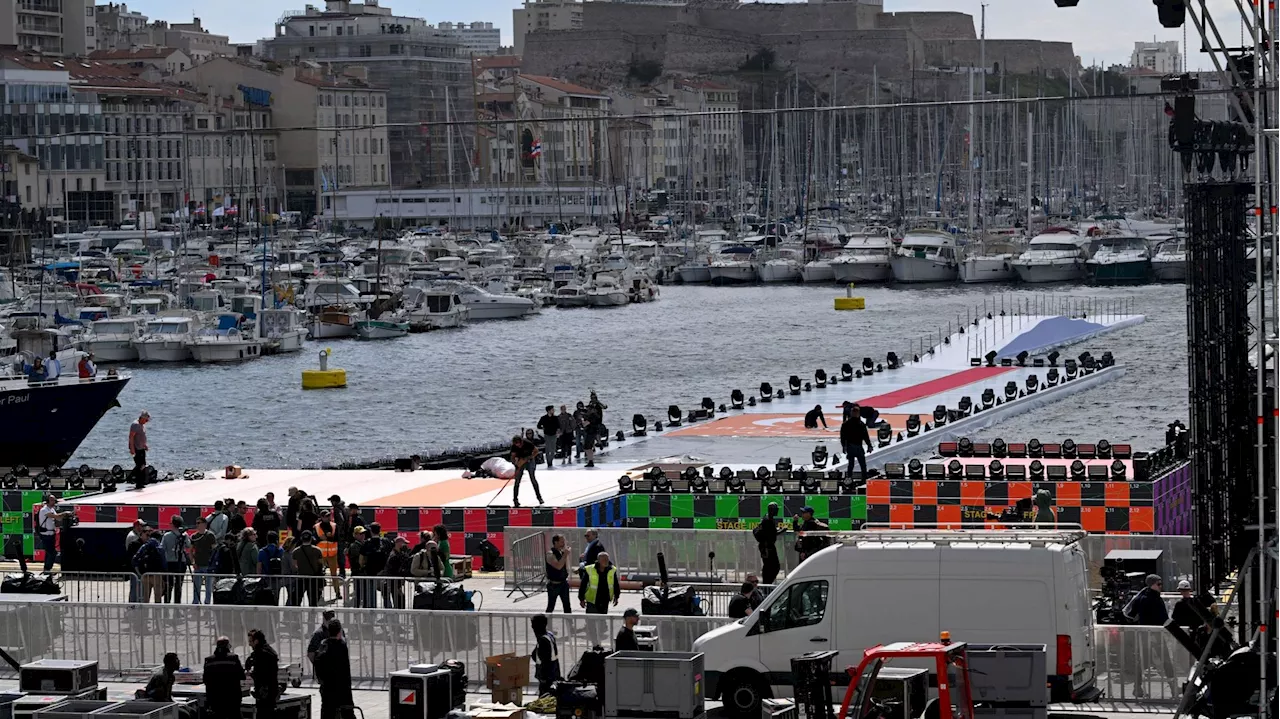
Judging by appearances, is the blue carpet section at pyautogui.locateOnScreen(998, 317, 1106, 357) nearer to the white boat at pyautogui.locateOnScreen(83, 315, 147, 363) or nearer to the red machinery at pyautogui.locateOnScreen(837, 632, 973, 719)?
the white boat at pyautogui.locateOnScreen(83, 315, 147, 363)

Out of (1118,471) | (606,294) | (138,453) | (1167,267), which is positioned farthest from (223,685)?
(1167,267)

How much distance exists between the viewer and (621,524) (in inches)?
1187

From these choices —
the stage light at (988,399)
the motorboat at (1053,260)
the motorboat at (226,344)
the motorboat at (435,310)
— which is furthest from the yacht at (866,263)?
the stage light at (988,399)

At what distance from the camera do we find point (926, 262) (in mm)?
122125

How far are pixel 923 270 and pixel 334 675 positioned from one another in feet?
350

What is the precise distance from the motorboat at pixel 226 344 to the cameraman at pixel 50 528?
58.7 m

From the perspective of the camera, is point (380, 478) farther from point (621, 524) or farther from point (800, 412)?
point (800, 412)

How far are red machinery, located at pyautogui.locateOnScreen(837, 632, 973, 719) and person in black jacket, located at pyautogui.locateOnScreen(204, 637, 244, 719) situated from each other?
486 cm

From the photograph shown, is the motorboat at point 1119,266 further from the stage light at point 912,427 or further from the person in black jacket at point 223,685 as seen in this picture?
the person in black jacket at point 223,685

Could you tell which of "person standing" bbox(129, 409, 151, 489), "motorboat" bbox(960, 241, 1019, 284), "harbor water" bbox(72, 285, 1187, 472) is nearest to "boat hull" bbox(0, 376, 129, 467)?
"harbor water" bbox(72, 285, 1187, 472)

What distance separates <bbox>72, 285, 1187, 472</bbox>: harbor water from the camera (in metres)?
62.9

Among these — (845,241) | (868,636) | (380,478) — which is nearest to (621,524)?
(380,478)

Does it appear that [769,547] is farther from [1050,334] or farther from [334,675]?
[1050,334]

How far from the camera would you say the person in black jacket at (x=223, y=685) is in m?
17.1
